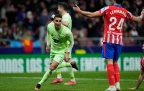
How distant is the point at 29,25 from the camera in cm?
2942

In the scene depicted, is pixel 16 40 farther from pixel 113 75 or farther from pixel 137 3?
pixel 113 75

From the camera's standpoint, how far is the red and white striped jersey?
14.3m

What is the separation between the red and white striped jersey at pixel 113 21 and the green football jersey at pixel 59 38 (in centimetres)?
226

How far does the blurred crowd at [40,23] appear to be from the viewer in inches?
→ 1101

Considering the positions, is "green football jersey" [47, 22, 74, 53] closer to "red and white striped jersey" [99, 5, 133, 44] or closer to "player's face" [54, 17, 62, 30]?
"player's face" [54, 17, 62, 30]

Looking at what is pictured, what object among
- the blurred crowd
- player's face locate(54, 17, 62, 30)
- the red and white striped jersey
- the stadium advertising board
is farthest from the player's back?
the blurred crowd

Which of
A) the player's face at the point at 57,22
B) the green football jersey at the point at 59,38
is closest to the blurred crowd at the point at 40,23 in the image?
the green football jersey at the point at 59,38

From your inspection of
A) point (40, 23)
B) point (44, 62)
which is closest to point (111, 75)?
point (44, 62)

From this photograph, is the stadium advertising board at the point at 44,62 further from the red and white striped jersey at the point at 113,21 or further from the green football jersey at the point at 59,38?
the red and white striped jersey at the point at 113,21

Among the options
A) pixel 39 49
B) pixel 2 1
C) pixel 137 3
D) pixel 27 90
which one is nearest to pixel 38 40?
pixel 39 49

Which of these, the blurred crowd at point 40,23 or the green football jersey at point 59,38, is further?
the blurred crowd at point 40,23

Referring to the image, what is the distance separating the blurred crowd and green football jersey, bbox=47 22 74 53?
10.5 m

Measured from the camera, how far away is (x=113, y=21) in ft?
47.0

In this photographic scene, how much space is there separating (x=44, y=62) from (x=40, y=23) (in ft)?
9.75
